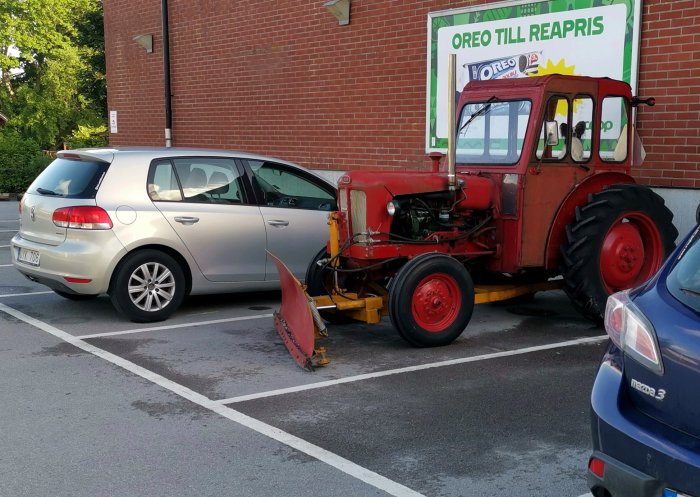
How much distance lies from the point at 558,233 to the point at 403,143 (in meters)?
5.78

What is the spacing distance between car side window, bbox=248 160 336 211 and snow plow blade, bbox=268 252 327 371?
1823mm

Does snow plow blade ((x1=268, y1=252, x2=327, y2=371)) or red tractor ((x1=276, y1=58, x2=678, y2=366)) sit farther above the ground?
red tractor ((x1=276, y1=58, x2=678, y2=366))

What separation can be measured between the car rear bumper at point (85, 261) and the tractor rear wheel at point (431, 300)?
278cm

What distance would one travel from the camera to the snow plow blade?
632 centimetres

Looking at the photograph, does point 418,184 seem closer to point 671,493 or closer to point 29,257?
point 29,257

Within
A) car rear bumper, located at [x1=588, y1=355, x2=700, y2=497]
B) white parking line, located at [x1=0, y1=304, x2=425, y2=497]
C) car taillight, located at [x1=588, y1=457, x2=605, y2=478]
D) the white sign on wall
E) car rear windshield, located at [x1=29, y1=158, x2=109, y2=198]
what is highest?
the white sign on wall

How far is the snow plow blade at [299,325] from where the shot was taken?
249 inches

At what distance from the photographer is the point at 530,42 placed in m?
11.0

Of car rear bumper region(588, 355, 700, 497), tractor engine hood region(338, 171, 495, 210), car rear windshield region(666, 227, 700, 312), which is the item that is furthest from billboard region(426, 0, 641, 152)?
car rear bumper region(588, 355, 700, 497)

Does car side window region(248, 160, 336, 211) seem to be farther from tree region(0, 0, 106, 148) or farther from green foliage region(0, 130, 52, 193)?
tree region(0, 0, 106, 148)

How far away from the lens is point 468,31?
11.8 meters

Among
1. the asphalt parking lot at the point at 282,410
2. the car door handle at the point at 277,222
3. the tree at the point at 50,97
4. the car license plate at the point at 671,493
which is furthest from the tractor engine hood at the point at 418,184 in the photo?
the tree at the point at 50,97

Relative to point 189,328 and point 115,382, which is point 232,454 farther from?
point 189,328

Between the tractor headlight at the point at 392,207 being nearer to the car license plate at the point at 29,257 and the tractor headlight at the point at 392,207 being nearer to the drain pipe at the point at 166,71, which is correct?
the car license plate at the point at 29,257
